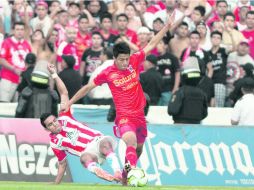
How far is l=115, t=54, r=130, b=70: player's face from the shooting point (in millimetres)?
16562

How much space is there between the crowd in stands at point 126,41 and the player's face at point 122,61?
5.03m

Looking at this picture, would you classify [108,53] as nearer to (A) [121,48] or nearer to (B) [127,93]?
(B) [127,93]

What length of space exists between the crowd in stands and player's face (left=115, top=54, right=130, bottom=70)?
503 cm

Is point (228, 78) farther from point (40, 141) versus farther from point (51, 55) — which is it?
point (40, 141)

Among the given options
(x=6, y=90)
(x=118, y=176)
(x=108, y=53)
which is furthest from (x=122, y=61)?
(x=6, y=90)

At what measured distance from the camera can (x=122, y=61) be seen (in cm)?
1662

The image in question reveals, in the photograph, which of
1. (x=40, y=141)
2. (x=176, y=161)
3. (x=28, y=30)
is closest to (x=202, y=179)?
(x=176, y=161)

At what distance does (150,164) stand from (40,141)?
2.17 m

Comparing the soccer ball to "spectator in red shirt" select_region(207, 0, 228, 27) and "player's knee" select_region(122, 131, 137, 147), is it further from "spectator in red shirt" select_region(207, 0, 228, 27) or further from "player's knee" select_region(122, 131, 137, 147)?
"spectator in red shirt" select_region(207, 0, 228, 27)

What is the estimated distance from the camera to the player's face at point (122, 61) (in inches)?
652

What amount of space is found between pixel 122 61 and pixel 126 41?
7.81 m

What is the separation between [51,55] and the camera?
24.1m

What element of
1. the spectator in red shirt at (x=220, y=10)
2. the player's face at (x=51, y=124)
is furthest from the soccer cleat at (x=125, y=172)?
the spectator in red shirt at (x=220, y=10)

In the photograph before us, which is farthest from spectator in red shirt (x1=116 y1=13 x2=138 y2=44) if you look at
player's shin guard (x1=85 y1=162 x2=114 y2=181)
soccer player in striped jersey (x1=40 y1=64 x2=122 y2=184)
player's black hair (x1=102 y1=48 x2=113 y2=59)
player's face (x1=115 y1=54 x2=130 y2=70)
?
player's shin guard (x1=85 y1=162 x2=114 y2=181)
